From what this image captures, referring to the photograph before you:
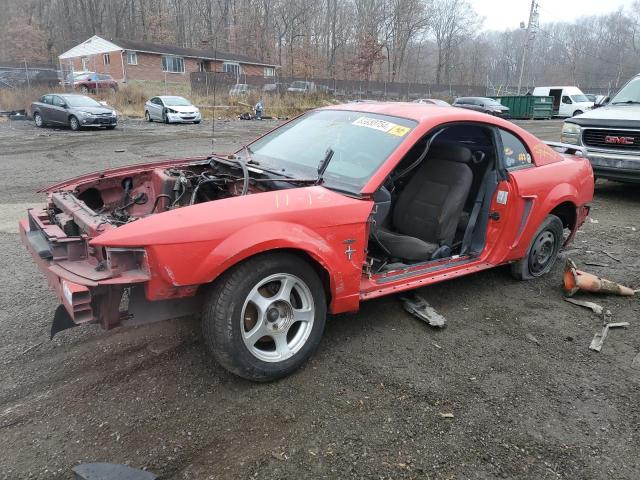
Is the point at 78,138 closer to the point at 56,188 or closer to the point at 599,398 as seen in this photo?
the point at 56,188

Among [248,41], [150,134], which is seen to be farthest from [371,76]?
[150,134]

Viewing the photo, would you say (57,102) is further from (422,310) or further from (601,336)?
(601,336)

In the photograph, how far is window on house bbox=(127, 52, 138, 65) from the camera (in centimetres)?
4106

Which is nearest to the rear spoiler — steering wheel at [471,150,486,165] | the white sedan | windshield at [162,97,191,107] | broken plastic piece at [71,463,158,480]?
steering wheel at [471,150,486,165]

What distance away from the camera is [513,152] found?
414 centimetres

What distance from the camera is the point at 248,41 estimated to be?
189 ft

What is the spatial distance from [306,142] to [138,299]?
1.83 metres

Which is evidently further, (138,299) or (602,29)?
(602,29)

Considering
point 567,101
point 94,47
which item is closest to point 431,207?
point 567,101

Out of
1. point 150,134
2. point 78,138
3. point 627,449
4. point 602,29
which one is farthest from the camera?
point 602,29

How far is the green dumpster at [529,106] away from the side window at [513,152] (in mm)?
30522

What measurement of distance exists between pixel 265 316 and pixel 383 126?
170cm

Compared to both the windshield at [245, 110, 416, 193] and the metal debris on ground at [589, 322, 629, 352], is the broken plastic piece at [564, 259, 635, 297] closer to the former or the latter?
the metal debris on ground at [589, 322, 629, 352]

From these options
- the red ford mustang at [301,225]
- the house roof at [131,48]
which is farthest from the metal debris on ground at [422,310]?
the house roof at [131,48]
